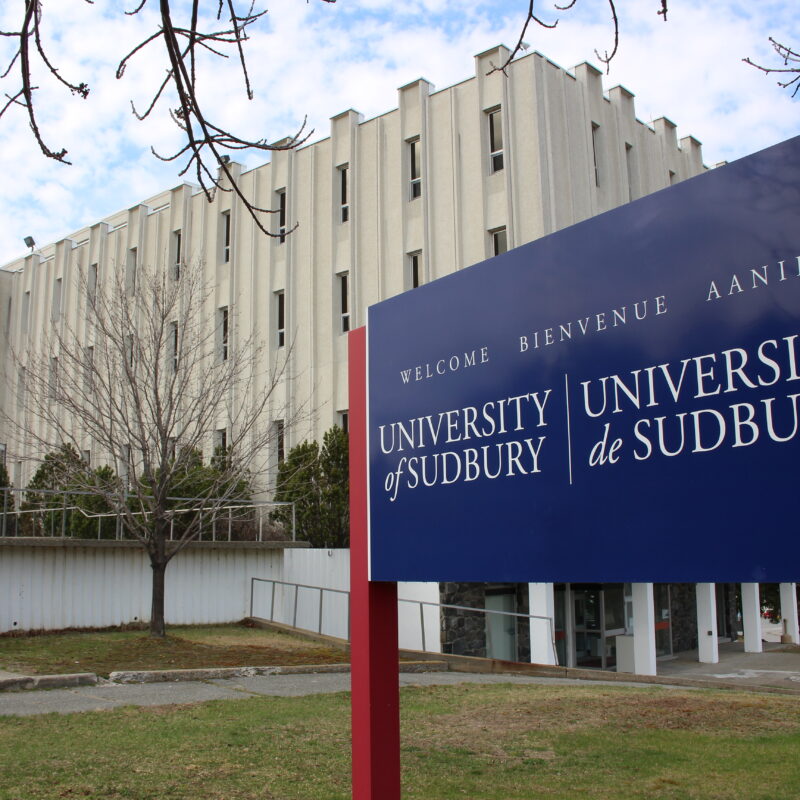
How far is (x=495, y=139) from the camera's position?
24.2 metres

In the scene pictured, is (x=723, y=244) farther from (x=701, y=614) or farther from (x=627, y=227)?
(x=701, y=614)

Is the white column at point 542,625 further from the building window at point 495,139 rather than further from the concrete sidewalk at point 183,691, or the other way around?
the building window at point 495,139

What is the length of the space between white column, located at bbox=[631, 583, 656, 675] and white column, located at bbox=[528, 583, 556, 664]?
234cm

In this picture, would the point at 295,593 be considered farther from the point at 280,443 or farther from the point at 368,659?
the point at 368,659

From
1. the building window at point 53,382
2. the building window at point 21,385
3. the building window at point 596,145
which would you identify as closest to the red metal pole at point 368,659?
the building window at point 53,382

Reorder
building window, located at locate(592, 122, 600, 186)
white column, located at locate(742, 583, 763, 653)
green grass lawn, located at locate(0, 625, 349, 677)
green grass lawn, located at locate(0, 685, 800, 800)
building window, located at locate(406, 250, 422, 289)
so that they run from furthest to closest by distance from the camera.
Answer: white column, located at locate(742, 583, 763, 653) → building window, located at locate(406, 250, 422, 289) → building window, located at locate(592, 122, 600, 186) → green grass lawn, located at locate(0, 625, 349, 677) → green grass lawn, located at locate(0, 685, 800, 800)

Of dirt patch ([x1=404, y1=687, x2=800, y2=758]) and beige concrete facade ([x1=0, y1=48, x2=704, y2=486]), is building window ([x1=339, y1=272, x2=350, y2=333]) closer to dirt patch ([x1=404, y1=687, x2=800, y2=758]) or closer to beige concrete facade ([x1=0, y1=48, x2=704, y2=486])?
beige concrete facade ([x1=0, y1=48, x2=704, y2=486])

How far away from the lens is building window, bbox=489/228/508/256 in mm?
23447

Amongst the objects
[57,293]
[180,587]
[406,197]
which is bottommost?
[180,587]

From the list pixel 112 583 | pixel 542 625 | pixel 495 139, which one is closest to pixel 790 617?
pixel 542 625

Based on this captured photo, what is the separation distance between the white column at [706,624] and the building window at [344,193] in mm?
14419

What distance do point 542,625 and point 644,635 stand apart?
2.88 metres

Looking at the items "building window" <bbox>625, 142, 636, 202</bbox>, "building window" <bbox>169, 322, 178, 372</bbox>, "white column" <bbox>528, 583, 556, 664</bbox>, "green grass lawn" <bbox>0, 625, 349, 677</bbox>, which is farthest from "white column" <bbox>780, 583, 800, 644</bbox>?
"building window" <bbox>169, 322, 178, 372</bbox>

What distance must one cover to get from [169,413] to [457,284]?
40.7 feet
